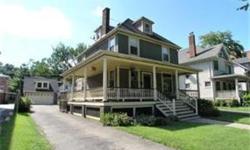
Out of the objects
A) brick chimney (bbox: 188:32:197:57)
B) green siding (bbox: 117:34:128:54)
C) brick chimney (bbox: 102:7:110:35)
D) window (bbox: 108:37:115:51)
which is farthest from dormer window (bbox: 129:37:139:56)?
brick chimney (bbox: 188:32:197:57)

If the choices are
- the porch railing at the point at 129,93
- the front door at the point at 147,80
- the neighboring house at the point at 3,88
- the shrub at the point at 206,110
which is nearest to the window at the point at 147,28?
the front door at the point at 147,80

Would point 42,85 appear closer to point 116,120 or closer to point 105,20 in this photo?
point 105,20

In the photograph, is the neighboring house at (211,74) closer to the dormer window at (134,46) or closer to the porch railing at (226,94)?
the porch railing at (226,94)

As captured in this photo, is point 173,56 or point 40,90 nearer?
point 173,56

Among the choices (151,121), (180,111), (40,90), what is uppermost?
(40,90)

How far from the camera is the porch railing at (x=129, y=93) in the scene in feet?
43.4

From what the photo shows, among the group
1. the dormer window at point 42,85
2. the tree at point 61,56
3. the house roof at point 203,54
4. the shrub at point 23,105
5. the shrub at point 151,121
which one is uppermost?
the tree at point 61,56

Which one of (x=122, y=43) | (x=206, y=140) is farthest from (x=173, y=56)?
(x=206, y=140)

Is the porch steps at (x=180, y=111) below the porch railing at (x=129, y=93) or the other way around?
below

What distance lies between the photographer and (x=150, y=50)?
19.7 m

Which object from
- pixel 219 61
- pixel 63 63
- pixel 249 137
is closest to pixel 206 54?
pixel 219 61

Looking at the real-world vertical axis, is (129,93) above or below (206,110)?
above

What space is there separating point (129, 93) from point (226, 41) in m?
49.0

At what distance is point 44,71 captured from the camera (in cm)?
Answer: 5925
